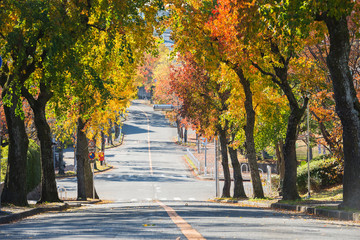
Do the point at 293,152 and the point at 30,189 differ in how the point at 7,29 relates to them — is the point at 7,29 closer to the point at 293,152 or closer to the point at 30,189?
the point at 293,152

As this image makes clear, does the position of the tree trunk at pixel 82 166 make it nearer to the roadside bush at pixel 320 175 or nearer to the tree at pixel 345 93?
the roadside bush at pixel 320 175

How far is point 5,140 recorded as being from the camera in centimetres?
5147

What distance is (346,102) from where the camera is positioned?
1659 centimetres

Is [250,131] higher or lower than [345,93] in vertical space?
lower

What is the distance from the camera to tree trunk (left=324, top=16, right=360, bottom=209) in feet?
53.9

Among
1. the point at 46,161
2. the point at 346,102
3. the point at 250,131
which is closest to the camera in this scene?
the point at 346,102

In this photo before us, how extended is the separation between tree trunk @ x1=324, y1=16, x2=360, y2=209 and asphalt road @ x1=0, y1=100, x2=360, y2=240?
155 cm

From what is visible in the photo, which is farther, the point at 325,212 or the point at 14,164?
the point at 14,164

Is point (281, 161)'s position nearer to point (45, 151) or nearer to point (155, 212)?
point (45, 151)

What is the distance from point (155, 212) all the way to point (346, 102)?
5995 millimetres

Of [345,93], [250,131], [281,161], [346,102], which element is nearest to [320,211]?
[346,102]

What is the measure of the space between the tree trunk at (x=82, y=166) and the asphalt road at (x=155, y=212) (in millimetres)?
2362

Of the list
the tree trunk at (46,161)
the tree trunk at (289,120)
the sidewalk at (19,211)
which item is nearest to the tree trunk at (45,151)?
the tree trunk at (46,161)

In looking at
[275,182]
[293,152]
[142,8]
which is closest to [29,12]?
[142,8]
